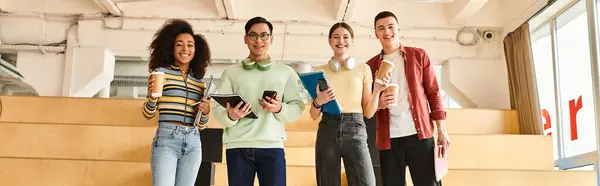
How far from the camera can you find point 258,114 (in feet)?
7.61

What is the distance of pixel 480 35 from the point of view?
702 centimetres

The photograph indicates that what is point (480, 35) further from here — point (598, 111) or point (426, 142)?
point (426, 142)

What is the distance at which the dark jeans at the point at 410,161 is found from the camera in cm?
242

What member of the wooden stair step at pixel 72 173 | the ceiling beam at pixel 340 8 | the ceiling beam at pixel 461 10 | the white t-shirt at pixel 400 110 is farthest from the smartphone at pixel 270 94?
the ceiling beam at pixel 461 10

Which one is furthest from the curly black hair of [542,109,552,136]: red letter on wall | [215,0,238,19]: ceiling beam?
[542,109,552,136]: red letter on wall

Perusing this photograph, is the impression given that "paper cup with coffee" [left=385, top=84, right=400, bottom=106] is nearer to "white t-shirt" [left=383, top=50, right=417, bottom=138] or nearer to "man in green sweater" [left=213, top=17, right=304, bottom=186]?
"white t-shirt" [left=383, top=50, right=417, bottom=138]

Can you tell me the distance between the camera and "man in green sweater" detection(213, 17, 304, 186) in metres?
2.24

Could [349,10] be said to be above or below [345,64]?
above

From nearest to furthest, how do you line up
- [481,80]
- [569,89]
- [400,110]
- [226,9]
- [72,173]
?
1. [400,110]
2. [72,173]
3. [569,89]
4. [226,9]
5. [481,80]

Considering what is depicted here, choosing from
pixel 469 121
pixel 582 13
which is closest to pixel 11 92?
pixel 469 121

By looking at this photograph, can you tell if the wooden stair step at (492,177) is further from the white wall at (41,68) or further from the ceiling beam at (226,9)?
the white wall at (41,68)

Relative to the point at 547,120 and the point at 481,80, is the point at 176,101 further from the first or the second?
the point at 481,80

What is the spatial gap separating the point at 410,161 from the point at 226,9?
14.7 ft

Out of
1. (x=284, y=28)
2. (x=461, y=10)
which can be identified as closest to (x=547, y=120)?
(x=461, y=10)
